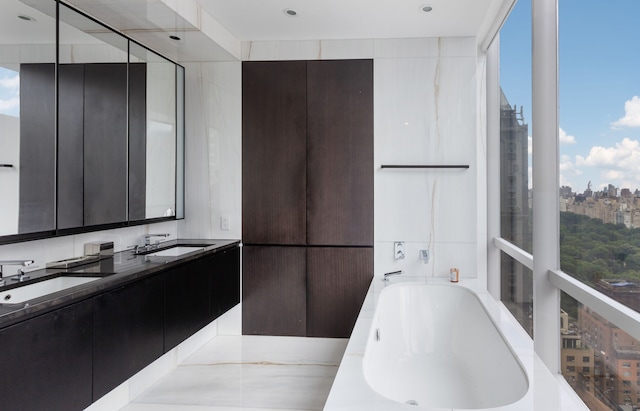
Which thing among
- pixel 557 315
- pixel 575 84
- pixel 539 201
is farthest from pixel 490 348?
pixel 575 84

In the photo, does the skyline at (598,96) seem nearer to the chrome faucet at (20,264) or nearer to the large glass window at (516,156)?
the large glass window at (516,156)

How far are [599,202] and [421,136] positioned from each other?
1.85 m

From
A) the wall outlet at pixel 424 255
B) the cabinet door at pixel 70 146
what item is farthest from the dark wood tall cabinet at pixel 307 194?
the cabinet door at pixel 70 146

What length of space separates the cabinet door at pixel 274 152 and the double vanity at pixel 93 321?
2.23ft

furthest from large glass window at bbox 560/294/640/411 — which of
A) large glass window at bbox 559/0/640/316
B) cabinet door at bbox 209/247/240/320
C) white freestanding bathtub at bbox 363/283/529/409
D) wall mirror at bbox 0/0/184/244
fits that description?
wall mirror at bbox 0/0/184/244

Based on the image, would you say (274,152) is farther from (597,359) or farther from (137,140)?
(597,359)

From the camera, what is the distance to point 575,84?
6.28ft

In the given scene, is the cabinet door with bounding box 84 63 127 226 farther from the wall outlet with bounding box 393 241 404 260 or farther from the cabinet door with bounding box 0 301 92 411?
the wall outlet with bounding box 393 241 404 260

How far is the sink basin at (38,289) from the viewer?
181 cm

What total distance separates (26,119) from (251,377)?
2.04 meters

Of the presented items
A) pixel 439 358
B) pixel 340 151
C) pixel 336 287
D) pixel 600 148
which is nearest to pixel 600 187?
pixel 600 148

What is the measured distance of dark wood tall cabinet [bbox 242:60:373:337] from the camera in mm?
3523

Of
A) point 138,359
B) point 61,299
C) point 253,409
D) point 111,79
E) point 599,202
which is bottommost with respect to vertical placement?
point 253,409

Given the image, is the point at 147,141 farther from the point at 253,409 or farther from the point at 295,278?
the point at 253,409
